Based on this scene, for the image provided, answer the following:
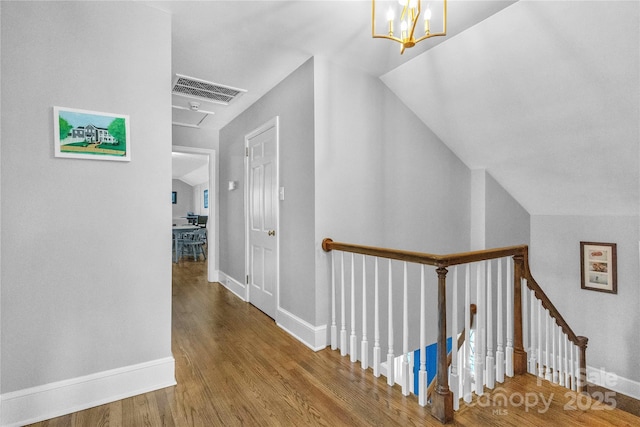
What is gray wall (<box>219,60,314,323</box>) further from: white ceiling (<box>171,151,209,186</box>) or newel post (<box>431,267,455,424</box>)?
white ceiling (<box>171,151,209,186</box>)

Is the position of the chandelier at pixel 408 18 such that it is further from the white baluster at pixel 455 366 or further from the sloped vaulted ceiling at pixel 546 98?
the white baluster at pixel 455 366

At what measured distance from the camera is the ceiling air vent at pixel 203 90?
320 centimetres

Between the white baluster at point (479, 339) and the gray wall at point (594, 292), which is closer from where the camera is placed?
the white baluster at point (479, 339)

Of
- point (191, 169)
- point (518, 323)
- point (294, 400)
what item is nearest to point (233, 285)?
point (294, 400)

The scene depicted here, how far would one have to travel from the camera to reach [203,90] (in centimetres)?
344

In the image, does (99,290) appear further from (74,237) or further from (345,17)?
(345,17)

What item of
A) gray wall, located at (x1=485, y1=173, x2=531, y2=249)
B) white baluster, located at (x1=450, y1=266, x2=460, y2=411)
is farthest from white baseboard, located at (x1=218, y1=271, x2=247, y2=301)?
gray wall, located at (x1=485, y1=173, x2=531, y2=249)

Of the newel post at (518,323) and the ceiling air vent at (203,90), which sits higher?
the ceiling air vent at (203,90)

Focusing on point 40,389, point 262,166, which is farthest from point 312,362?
point 262,166

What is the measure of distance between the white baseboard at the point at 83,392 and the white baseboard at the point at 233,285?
6.39ft

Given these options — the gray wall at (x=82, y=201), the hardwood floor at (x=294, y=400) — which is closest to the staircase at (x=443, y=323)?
the hardwood floor at (x=294, y=400)

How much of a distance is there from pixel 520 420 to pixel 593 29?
242 centimetres

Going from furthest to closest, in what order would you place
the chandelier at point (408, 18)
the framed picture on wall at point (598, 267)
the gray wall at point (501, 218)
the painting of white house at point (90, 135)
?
the gray wall at point (501, 218), the framed picture on wall at point (598, 267), the painting of white house at point (90, 135), the chandelier at point (408, 18)

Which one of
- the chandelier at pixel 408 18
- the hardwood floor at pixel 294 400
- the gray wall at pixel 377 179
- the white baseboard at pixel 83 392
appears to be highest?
the chandelier at pixel 408 18
